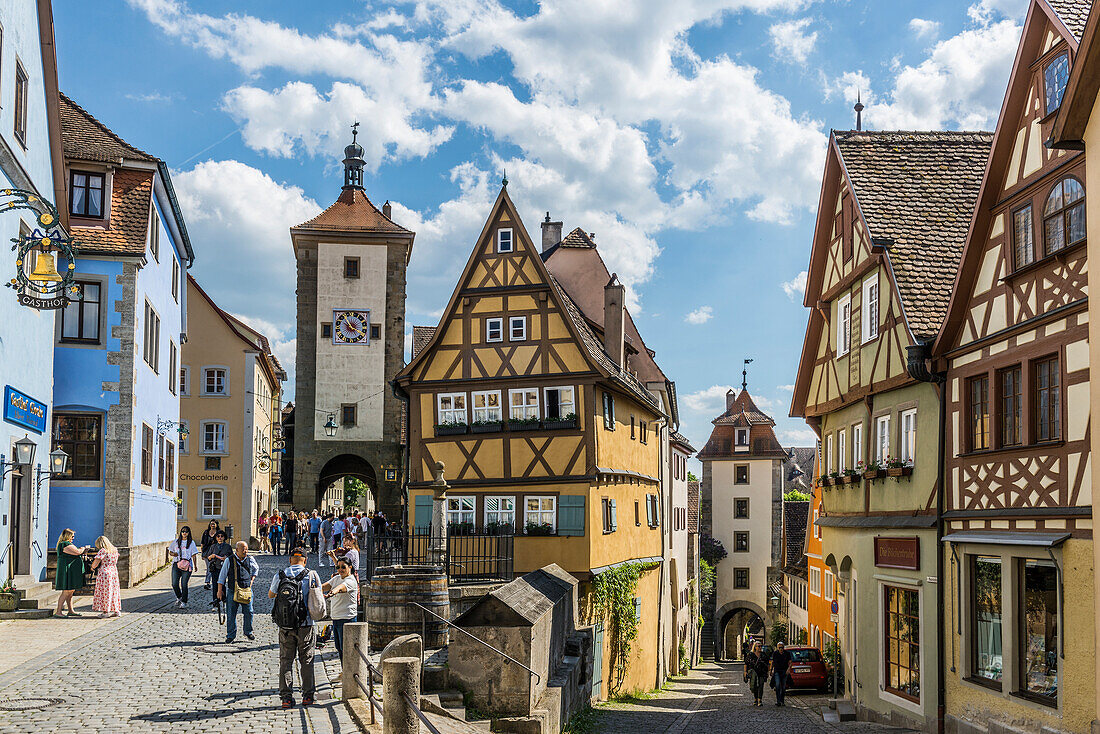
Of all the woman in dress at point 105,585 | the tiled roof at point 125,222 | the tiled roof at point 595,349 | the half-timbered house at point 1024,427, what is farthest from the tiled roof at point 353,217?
the half-timbered house at point 1024,427

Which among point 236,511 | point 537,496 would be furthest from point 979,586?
point 236,511

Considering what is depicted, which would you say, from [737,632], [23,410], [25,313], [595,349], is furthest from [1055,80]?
[737,632]

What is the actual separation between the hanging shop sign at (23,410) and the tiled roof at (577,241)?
18.6 m

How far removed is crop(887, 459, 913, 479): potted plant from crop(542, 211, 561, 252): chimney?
23.0m

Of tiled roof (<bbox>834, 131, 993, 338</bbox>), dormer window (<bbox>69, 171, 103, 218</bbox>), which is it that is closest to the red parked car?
tiled roof (<bbox>834, 131, 993, 338</bbox>)

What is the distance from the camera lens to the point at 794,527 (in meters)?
66.6

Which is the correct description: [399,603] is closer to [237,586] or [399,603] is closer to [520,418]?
[237,586]

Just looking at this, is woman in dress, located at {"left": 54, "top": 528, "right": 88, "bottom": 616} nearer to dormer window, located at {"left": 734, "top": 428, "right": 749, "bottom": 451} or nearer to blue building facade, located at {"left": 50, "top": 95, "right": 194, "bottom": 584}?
blue building facade, located at {"left": 50, "top": 95, "right": 194, "bottom": 584}

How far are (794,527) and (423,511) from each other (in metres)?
42.5

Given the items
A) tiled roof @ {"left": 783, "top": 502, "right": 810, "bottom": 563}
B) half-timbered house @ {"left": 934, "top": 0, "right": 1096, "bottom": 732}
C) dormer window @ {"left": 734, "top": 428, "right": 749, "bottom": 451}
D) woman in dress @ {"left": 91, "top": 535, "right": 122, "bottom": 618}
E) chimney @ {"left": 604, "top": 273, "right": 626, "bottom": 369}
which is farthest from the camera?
dormer window @ {"left": 734, "top": 428, "right": 749, "bottom": 451}

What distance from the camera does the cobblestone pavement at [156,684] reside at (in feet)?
38.0

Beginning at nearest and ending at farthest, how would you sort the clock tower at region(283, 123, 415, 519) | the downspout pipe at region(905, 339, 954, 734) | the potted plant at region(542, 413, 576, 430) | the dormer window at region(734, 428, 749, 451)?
the downspout pipe at region(905, 339, 954, 734) < the potted plant at region(542, 413, 576, 430) < the clock tower at region(283, 123, 415, 519) < the dormer window at region(734, 428, 749, 451)

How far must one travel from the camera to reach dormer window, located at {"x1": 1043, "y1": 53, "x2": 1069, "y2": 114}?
590 inches

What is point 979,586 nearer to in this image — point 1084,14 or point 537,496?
point 1084,14
